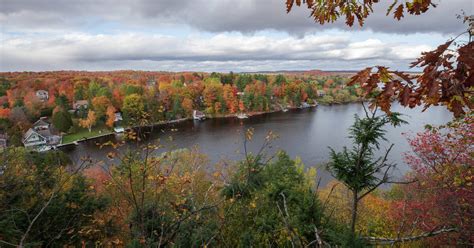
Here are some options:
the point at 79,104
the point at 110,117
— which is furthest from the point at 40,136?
the point at 79,104

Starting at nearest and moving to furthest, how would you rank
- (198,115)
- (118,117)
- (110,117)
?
(110,117)
(118,117)
(198,115)

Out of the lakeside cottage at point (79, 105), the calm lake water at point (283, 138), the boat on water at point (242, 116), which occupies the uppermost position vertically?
the lakeside cottage at point (79, 105)

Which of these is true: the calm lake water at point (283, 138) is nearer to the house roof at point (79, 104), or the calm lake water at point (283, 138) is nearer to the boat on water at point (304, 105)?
the boat on water at point (304, 105)

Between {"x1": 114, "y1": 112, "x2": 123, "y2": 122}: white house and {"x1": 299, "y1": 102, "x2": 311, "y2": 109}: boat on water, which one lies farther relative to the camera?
{"x1": 299, "y1": 102, "x2": 311, "y2": 109}: boat on water

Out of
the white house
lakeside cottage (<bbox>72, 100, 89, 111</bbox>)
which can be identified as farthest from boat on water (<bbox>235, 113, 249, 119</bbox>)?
lakeside cottage (<bbox>72, 100, 89, 111</bbox>)

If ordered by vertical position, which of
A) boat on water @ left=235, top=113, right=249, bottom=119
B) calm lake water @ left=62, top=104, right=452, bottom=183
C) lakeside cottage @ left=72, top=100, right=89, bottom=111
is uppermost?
lakeside cottage @ left=72, top=100, right=89, bottom=111

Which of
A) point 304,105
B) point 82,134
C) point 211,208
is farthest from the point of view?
point 304,105

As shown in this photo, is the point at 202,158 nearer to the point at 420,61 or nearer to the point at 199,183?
the point at 199,183

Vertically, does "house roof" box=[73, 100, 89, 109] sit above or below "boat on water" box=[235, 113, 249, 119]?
above

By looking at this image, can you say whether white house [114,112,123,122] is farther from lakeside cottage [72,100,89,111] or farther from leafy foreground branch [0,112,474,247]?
leafy foreground branch [0,112,474,247]

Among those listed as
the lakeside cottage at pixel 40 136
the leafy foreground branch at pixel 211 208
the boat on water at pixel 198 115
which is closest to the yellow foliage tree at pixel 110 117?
the lakeside cottage at pixel 40 136

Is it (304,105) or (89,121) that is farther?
(304,105)

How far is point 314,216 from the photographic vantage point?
7184 mm

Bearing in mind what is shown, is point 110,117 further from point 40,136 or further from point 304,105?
point 304,105
